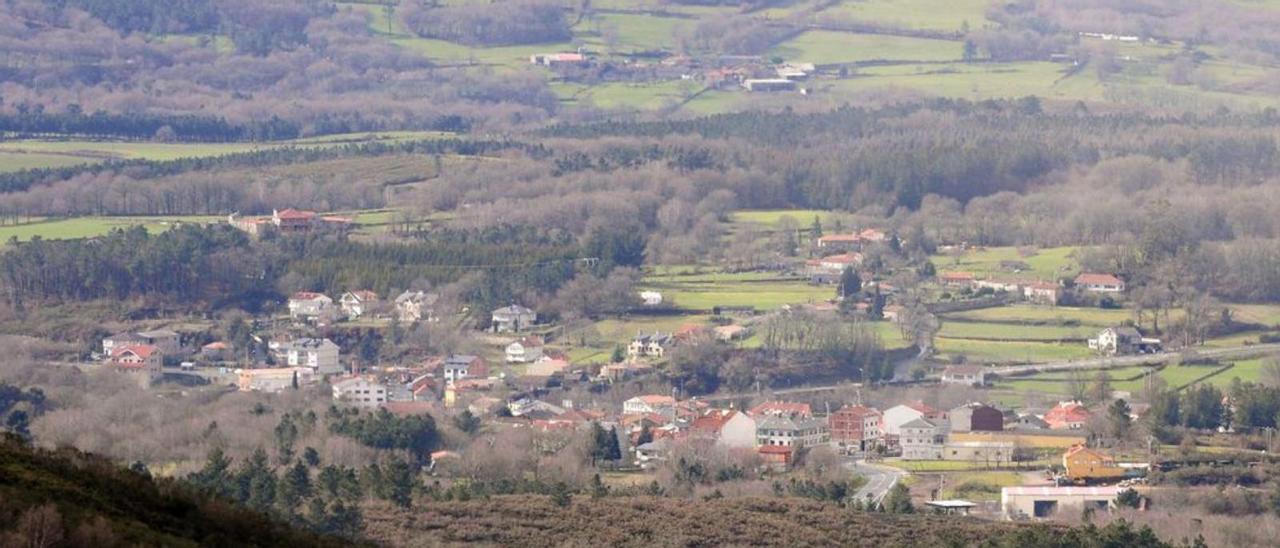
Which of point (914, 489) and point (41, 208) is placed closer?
point (914, 489)

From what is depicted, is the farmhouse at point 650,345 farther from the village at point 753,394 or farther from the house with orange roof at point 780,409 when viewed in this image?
the house with orange roof at point 780,409

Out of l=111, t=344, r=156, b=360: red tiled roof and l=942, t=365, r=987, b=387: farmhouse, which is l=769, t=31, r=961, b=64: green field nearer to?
l=942, t=365, r=987, b=387: farmhouse

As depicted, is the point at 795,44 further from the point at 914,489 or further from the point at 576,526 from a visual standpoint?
the point at 576,526

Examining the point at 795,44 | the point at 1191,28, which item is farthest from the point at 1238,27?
the point at 795,44

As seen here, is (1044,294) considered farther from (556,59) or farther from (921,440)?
(556,59)

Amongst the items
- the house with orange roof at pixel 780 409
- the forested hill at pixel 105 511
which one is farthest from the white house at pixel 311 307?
the forested hill at pixel 105 511

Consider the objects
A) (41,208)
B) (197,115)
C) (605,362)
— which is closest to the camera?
(605,362)
